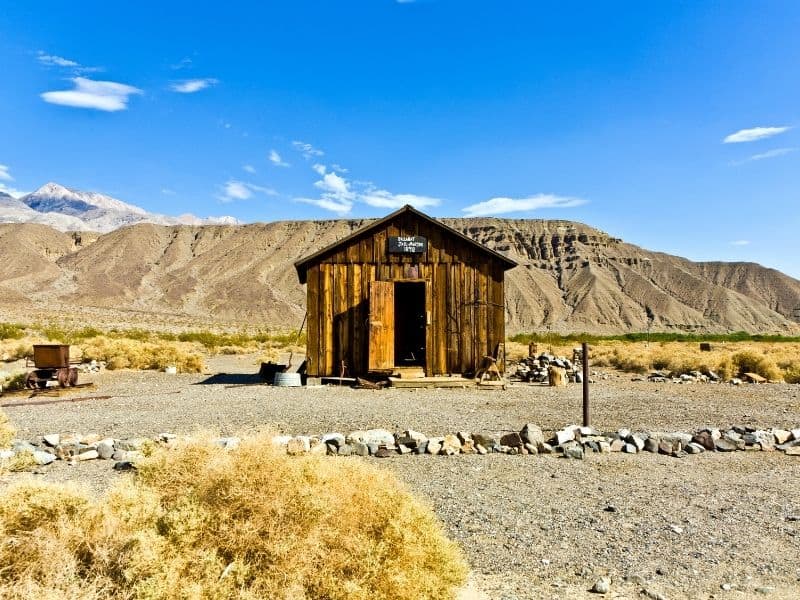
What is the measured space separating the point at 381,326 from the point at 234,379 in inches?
227

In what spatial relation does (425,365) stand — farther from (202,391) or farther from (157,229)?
(157,229)

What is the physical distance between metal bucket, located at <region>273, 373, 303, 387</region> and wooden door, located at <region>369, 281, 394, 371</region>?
2.26m

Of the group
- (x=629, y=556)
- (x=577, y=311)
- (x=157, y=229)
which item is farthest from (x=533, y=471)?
(x=157, y=229)

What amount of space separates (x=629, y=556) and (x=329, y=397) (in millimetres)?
10016

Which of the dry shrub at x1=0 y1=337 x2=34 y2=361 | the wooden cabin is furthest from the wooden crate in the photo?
the dry shrub at x1=0 y1=337 x2=34 y2=361

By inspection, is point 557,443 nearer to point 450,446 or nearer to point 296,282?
point 450,446

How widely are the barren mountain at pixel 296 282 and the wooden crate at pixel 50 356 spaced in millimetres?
54368

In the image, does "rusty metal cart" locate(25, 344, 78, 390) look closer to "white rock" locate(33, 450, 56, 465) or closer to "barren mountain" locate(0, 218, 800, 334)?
"white rock" locate(33, 450, 56, 465)

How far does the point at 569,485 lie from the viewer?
6.90 metres

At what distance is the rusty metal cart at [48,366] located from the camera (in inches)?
597

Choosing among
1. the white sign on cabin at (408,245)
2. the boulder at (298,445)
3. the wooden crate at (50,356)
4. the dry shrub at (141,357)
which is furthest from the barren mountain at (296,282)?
Answer: the boulder at (298,445)

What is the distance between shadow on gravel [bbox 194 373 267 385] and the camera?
57.3 feet

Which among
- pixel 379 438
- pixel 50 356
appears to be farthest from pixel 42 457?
pixel 50 356

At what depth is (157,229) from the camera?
102312 millimetres
